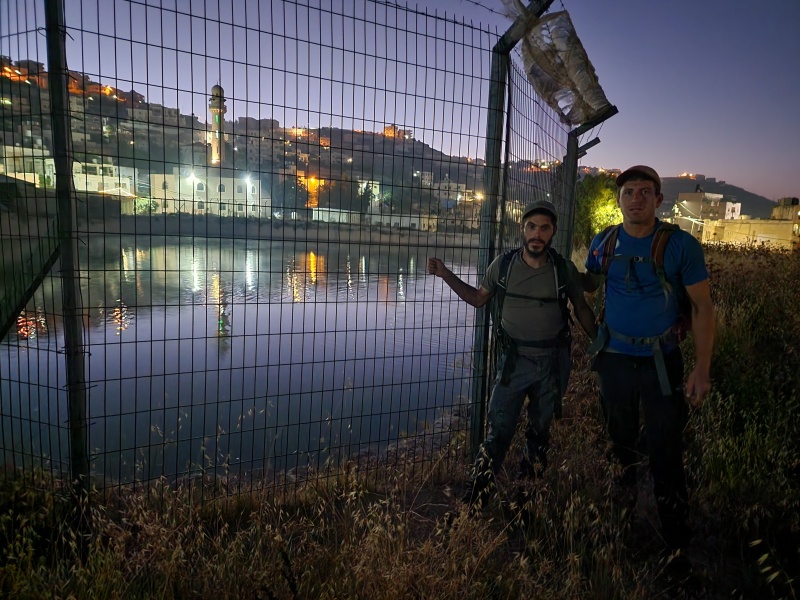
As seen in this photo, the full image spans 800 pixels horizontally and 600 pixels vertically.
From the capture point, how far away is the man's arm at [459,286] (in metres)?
3.34

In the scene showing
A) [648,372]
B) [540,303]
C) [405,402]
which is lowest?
[405,402]

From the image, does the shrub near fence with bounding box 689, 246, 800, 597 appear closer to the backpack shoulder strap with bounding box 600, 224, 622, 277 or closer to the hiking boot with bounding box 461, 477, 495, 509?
the hiking boot with bounding box 461, 477, 495, 509

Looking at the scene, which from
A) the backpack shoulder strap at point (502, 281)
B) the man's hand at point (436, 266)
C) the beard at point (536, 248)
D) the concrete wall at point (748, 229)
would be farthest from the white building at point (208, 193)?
the concrete wall at point (748, 229)

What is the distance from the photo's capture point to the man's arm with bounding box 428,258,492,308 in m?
3.34

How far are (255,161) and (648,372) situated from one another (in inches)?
111

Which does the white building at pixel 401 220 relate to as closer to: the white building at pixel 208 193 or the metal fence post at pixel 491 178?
the metal fence post at pixel 491 178

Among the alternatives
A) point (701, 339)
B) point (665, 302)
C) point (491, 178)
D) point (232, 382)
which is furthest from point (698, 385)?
point (232, 382)

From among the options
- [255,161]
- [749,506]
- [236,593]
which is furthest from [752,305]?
[236,593]

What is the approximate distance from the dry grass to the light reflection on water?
0.38 meters

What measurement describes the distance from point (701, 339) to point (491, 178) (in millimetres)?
1920

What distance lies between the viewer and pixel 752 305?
6809 mm

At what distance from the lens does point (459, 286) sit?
3.45 m

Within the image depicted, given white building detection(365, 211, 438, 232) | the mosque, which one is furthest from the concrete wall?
the mosque

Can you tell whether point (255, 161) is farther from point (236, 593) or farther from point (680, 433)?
point (680, 433)
